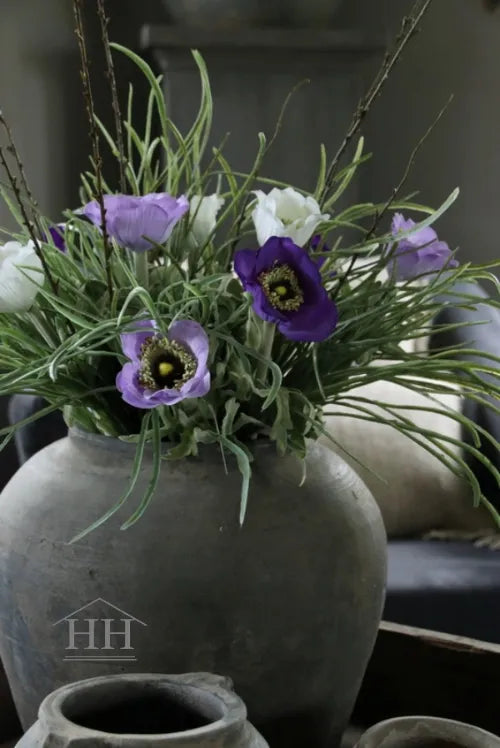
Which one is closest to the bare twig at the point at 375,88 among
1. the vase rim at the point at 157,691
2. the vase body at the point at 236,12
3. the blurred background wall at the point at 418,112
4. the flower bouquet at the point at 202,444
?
the flower bouquet at the point at 202,444

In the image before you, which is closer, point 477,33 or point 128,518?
point 128,518

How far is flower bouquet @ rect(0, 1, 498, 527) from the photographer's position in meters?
0.58

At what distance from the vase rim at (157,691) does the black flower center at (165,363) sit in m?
0.15

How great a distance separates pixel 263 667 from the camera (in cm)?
61

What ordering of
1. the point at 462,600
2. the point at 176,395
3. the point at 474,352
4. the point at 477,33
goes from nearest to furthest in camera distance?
the point at 176,395, the point at 474,352, the point at 462,600, the point at 477,33

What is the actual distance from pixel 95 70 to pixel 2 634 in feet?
9.16

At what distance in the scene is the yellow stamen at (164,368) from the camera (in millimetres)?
583

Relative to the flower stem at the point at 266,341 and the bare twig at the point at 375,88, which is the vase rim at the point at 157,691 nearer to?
the flower stem at the point at 266,341

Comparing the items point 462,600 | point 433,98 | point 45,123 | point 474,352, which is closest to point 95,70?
point 45,123

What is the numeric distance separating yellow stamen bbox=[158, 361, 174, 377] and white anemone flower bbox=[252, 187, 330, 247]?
0.09m

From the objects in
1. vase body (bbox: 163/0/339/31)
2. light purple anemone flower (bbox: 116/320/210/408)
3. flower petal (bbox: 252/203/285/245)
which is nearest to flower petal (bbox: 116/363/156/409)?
light purple anemone flower (bbox: 116/320/210/408)

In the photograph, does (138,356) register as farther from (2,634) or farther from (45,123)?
(45,123)

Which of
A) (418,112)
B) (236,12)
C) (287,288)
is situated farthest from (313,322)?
(418,112)

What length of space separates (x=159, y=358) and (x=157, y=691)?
0.58 ft
